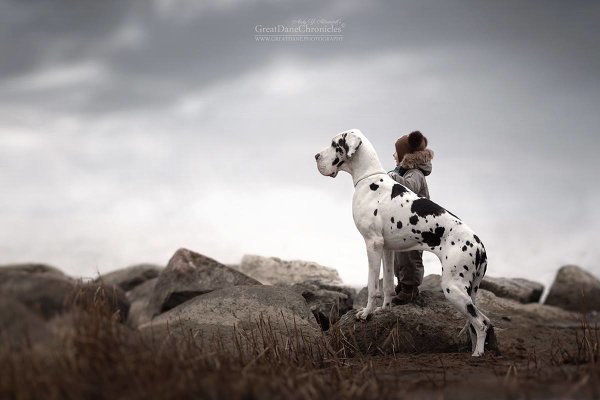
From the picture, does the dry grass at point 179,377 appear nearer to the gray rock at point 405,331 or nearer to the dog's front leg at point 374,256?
the dog's front leg at point 374,256

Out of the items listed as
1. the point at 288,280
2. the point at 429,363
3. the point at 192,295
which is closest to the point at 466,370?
the point at 429,363

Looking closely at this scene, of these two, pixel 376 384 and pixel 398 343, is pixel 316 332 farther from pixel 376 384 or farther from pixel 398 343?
pixel 376 384

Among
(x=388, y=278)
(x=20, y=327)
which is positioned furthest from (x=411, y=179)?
(x=20, y=327)

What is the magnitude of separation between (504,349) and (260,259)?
7.37m

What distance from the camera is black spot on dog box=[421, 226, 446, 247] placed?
28.9 ft

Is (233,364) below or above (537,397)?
above

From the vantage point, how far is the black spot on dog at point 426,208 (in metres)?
8.86

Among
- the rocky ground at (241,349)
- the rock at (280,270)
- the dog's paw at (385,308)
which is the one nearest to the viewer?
the rocky ground at (241,349)

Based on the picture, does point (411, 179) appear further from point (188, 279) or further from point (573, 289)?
point (573, 289)

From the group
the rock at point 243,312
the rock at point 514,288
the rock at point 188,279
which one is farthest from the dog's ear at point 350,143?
the rock at point 514,288

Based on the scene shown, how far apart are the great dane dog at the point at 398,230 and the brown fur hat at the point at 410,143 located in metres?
0.89

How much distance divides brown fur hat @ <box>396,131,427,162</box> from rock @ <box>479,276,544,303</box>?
293 inches

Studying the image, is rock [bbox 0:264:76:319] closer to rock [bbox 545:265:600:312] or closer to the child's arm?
the child's arm

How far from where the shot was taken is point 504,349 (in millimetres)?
11719
